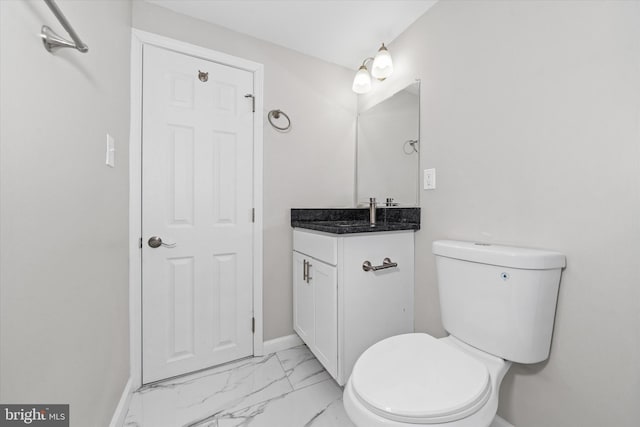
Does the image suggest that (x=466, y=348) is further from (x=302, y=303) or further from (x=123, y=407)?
(x=123, y=407)

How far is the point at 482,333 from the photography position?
101 centimetres

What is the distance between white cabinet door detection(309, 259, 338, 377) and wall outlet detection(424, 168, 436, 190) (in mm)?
727

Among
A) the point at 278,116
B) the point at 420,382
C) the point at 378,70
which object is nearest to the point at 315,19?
the point at 378,70

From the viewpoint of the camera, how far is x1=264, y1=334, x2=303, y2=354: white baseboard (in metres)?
1.77

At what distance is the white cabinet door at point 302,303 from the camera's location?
5.16 ft

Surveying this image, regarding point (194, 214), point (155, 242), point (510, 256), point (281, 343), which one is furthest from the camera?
point (281, 343)

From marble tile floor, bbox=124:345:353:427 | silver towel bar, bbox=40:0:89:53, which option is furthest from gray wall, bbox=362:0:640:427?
silver towel bar, bbox=40:0:89:53

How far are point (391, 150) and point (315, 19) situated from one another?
954mm

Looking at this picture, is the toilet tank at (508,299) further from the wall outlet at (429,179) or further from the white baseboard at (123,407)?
the white baseboard at (123,407)

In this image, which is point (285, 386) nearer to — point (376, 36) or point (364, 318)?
point (364, 318)

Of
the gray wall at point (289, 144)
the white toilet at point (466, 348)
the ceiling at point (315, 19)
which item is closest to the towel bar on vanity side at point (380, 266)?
the white toilet at point (466, 348)

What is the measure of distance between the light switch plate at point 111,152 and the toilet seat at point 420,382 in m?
1.27

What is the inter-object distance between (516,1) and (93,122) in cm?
175

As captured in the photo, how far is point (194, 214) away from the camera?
155 cm
